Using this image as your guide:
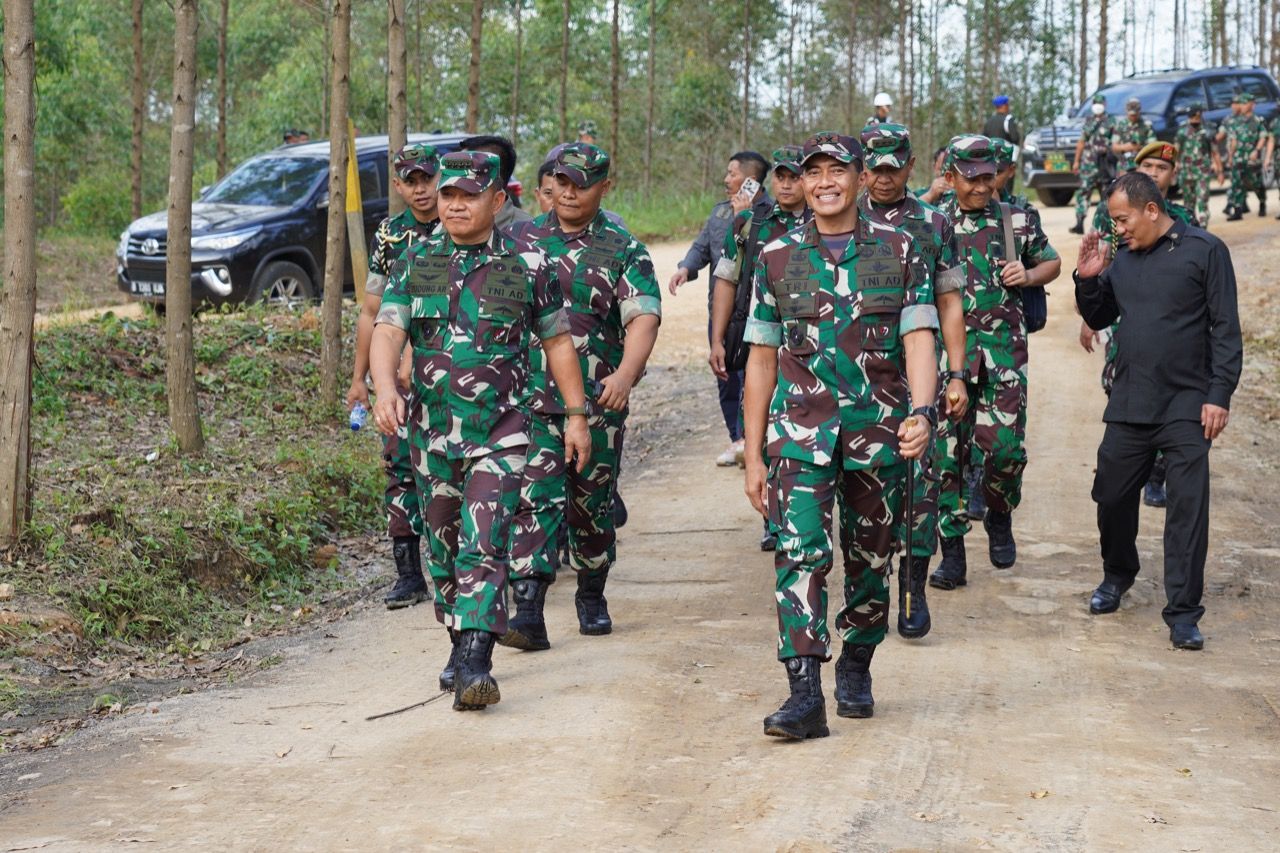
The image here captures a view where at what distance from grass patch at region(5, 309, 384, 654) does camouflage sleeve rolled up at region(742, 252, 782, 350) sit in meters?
3.43

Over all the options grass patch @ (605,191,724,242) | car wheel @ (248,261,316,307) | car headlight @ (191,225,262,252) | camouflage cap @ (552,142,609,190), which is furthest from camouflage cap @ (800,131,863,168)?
grass patch @ (605,191,724,242)

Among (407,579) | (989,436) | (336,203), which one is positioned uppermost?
(336,203)

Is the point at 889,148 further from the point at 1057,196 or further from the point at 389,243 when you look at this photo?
the point at 1057,196

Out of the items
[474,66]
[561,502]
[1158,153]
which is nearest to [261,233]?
[474,66]

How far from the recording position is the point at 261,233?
576 inches

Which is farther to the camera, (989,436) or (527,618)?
(989,436)

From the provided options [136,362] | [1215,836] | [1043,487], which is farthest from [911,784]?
[136,362]

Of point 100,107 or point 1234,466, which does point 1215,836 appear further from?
point 100,107

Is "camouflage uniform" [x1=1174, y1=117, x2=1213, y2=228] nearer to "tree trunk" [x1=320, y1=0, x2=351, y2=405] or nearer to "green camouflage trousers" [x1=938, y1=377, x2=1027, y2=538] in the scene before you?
"tree trunk" [x1=320, y1=0, x2=351, y2=405]

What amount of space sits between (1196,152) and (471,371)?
59.9ft

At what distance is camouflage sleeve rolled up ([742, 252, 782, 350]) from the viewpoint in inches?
200

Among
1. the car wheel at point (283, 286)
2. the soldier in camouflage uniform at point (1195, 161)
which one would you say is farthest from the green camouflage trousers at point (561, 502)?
the soldier in camouflage uniform at point (1195, 161)

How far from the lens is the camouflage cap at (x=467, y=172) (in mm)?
5410

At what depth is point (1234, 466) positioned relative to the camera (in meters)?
10.9
